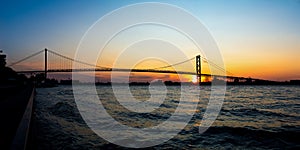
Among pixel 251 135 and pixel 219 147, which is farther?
pixel 251 135

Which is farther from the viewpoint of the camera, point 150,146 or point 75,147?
point 150,146

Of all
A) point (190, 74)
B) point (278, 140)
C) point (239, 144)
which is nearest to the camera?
point (239, 144)

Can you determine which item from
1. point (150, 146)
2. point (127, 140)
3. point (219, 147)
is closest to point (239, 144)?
point (219, 147)

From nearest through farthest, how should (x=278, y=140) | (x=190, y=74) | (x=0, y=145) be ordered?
1. (x=0, y=145)
2. (x=278, y=140)
3. (x=190, y=74)

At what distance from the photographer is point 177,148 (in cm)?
433

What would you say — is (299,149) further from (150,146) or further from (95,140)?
(95,140)

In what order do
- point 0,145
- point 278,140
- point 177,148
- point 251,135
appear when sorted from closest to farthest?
1. point 0,145
2. point 177,148
3. point 278,140
4. point 251,135

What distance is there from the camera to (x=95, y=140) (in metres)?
4.69

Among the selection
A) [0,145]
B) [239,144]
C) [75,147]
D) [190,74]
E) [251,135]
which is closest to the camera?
[0,145]

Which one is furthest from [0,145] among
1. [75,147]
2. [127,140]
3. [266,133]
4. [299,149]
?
[266,133]

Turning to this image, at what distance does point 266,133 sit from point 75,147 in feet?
16.6

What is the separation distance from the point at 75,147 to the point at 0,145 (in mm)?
1710

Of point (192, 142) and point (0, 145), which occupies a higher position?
point (0, 145)

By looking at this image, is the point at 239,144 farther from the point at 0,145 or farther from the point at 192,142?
the point at 0,145
